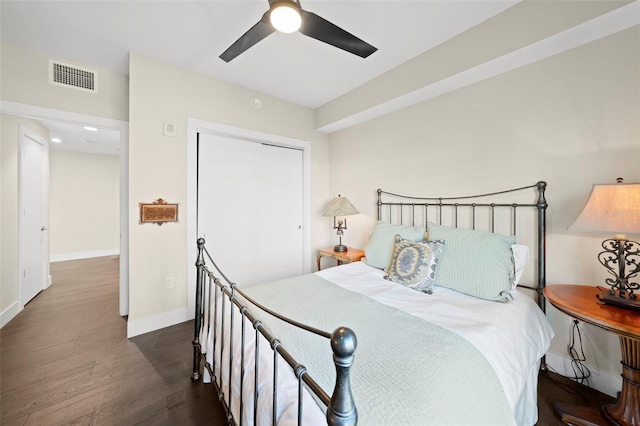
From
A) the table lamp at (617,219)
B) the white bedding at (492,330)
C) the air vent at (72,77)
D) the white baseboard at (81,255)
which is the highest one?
the air vent at (72,77)

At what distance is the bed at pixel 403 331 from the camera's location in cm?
81

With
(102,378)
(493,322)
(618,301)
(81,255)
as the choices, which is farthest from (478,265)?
(81,255)

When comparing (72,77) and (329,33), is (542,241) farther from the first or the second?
(72,77)

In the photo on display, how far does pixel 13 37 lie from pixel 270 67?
213 centimetres

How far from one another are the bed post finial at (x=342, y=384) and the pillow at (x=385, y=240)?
1.76 meters

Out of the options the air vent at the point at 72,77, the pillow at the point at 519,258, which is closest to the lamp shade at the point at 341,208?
the pillow at the point at 519,258

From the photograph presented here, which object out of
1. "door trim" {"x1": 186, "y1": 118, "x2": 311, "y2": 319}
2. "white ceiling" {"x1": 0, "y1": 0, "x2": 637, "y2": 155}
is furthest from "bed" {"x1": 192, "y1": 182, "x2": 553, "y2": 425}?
"white ceiling" {"x1": 0, "y1": 0, "x2": 637, "y2": 155}

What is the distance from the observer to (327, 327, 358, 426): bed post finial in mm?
524

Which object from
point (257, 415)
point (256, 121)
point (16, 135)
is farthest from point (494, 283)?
point (16, 135)

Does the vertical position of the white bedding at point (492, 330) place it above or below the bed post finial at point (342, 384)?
Result: below

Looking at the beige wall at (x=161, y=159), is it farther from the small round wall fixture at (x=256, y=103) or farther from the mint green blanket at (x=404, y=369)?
the mint green blanket at (x=404, y=369)

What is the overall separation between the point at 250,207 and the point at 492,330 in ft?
8.87

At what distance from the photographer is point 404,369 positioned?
928 mm

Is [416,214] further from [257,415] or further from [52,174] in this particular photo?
[52,174]
